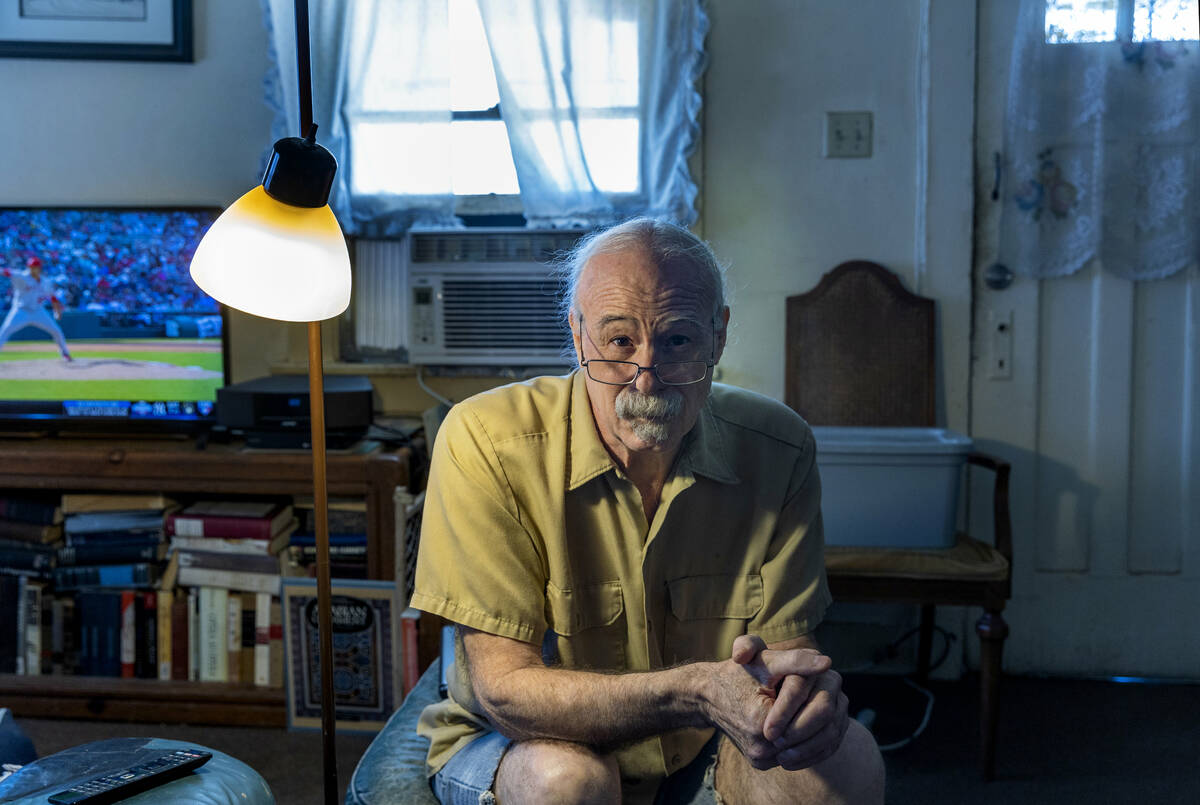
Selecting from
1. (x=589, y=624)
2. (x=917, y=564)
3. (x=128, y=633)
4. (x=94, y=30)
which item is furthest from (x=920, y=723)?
(x=94, y=30)

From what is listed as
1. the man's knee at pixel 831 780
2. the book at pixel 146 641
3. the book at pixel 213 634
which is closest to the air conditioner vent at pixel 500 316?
the book at pixel 213 634

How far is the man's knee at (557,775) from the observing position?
3.43 feet

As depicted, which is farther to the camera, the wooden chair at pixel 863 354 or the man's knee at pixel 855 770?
the wooden chair at pixel 863 354

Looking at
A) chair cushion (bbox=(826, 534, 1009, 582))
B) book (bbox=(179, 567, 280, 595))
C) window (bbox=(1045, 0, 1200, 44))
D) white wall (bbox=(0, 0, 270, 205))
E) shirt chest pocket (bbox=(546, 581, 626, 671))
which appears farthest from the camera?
white wall (bbox=(0, 0, 270, 205))

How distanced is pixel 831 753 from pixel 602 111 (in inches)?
75.9

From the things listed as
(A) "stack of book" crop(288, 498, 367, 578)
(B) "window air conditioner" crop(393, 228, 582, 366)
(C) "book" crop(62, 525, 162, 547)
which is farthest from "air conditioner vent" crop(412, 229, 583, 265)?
(C) "book" crop(62, 525, 162, 547)

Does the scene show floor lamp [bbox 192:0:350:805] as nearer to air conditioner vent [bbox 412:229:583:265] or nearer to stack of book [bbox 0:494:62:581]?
air conditioner vent [bbox 412:229:583:265]

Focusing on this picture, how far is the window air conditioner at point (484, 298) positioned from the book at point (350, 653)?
0.73 metres

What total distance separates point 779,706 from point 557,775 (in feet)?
0.88

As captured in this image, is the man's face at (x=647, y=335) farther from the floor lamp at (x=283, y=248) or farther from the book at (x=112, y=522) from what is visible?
the book at (x=112, y=522)

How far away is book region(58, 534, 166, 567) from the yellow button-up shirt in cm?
134

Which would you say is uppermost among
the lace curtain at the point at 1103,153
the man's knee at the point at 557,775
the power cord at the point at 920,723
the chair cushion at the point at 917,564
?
the lace curtain at the point at 1103,153

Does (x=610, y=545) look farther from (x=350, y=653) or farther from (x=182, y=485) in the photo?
(x=182, y=485)

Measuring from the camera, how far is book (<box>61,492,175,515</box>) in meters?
2.32
